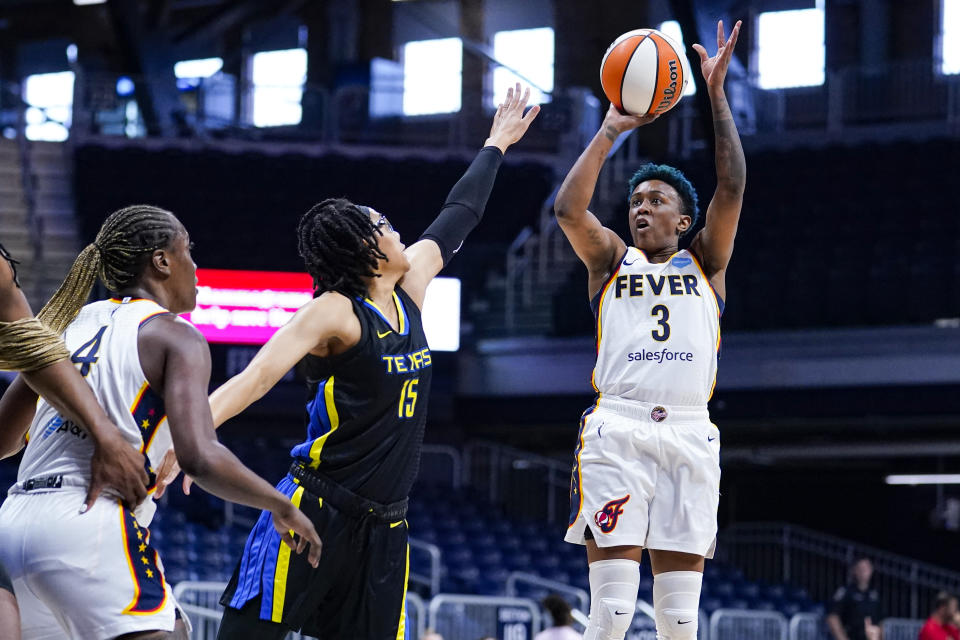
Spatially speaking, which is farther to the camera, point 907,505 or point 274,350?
point 907,505

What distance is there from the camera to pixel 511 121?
550 cm

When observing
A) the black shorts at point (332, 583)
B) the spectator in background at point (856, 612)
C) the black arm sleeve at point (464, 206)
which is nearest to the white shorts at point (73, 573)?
the black shorts at point (332, 583)

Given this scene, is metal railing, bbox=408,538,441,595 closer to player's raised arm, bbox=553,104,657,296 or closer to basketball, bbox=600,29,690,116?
player's raised arm, bbox=553,104,657,296

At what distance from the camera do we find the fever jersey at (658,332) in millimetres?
5340

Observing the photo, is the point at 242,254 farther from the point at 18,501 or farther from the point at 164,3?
the point at 18,501

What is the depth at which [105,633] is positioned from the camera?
3357mm

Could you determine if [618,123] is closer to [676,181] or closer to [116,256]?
[676,181]

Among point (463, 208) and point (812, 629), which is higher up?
point (463, 208)

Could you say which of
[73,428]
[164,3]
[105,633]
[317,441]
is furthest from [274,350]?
[164,3]

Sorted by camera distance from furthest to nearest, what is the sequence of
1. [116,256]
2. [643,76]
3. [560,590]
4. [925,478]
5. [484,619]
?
[925,478], [560,590], [484,619], [643,76], [116,256]

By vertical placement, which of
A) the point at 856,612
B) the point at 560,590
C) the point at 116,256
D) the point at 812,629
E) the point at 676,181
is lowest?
the point at 812,629

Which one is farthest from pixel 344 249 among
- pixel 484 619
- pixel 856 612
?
pixel 856 612

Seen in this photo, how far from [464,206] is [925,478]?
1869cm

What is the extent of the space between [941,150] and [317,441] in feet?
52.5
